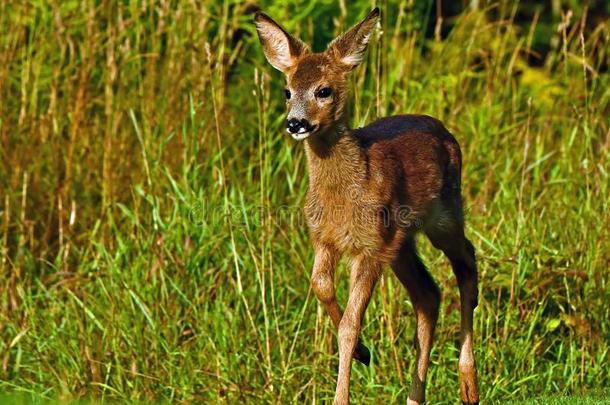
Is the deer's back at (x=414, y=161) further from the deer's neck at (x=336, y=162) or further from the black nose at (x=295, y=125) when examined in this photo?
the black nose at (x=295, y=125)

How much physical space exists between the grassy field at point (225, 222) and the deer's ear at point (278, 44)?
1054 mm

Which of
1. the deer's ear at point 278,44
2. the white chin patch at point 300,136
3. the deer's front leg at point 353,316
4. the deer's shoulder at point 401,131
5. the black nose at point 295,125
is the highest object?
the deer's ear at point 278,44

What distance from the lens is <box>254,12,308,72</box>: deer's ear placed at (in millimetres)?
6242

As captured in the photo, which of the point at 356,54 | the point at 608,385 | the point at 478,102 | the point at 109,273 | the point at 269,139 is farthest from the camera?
the point at 478,102

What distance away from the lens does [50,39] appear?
911 centimetres

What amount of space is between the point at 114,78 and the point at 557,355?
3682 mm

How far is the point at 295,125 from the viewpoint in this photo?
223 inches

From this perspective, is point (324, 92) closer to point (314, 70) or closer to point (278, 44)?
point (314, 70)

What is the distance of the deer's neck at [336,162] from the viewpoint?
600 cm

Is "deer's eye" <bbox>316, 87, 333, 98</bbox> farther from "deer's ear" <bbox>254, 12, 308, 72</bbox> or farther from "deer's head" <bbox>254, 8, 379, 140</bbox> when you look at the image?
"deer's ear" <bbox>254, 12, 308, 72</bbox>

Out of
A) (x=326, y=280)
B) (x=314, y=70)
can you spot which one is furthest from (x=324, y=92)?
(x=326, y=280)

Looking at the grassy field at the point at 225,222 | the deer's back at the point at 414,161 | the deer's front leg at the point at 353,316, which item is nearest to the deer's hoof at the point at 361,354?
the deer's front leg at the point at 353,316

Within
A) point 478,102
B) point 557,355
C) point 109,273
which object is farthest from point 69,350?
point 478,102

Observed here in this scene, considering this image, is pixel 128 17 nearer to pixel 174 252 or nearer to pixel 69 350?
pixel 174 252
